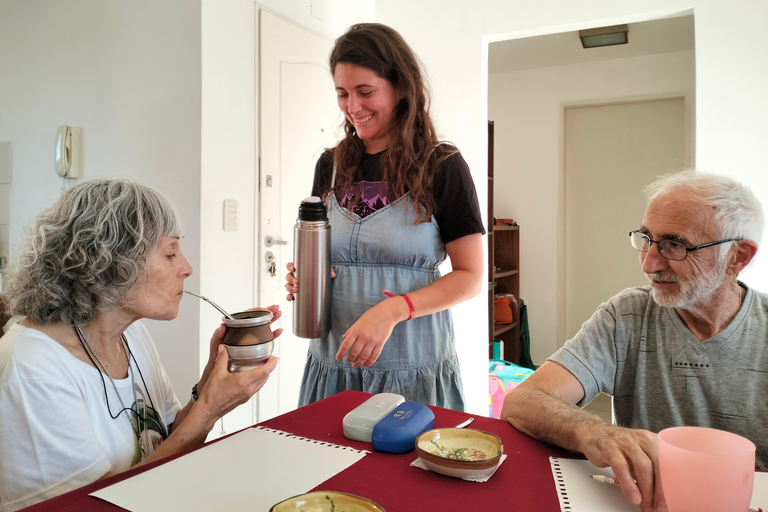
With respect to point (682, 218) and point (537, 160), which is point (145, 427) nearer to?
point (682, 218)

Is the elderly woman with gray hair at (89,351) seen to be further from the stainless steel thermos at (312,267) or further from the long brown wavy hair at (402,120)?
the long brown wavy hair at (402,120)

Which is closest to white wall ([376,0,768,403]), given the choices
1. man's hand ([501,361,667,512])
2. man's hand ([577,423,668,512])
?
man's hand ([501,361,667,512])

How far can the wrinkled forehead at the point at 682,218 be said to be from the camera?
1.23 meters

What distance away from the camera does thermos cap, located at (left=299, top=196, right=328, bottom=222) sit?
1.41m

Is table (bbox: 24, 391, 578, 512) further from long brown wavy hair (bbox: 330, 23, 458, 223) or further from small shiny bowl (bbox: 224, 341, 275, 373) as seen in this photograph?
long brown wavy hair (bbox: 330, 23, 458, 223)

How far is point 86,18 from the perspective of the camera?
2836mm

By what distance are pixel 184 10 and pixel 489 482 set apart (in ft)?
7.64

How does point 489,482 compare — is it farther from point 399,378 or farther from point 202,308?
point 202,308

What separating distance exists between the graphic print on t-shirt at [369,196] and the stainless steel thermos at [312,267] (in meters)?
0.14

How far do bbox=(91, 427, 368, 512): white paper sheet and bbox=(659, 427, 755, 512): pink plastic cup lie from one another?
42 centimetres

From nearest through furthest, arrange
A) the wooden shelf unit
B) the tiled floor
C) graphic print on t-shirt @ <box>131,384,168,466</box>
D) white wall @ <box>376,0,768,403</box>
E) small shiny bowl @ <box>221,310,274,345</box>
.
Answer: small shiny bowl @ <box>221,310,274,345</box>
graphic print on t-shirt @ <box>131,384,168,466</box>
white wall @ <box>376,0,768,403</box>
the tiled floor
the wooden shelf unit

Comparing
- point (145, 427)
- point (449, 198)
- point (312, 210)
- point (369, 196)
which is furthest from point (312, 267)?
point (145, 427)

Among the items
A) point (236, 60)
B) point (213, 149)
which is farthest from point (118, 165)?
point (236, 60)

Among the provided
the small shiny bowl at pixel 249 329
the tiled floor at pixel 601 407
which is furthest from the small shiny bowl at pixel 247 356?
the tiled floor at pixel 601 407
